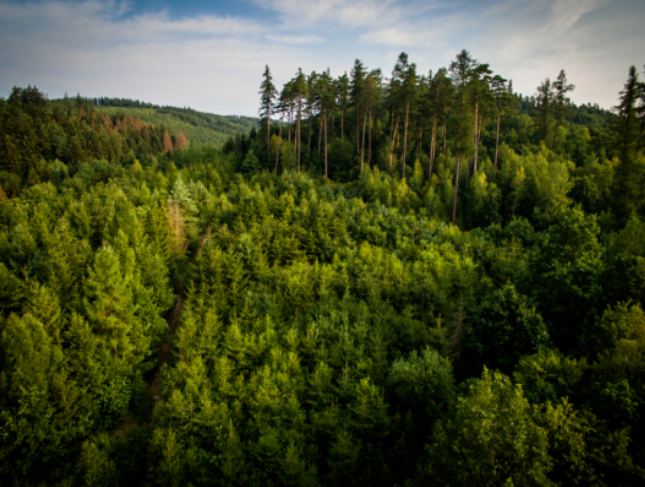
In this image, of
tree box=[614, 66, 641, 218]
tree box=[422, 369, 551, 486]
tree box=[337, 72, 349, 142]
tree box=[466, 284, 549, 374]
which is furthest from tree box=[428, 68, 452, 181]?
tree box=[422, 369, 551, 486]

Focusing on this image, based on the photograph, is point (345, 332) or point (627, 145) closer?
point (345, 332)

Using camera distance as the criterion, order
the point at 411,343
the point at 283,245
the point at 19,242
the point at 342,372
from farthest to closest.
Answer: the point at 283,245
the point at 19,242
the point at 411,343
the point at 342,372

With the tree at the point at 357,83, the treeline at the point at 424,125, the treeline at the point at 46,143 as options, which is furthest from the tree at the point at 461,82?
the treeline at the point at 46,143

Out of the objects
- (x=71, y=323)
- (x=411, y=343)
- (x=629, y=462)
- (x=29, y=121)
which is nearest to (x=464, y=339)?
(x=411, y=343)

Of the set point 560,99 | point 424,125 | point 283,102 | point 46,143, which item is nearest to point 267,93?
point 283,102

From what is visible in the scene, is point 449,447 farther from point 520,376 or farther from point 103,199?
point 103,199

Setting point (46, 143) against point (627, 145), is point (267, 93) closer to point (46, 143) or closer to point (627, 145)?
point (627, 145)

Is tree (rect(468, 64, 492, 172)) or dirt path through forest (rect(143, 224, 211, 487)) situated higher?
tree (rect(468, 64, 492, 172))

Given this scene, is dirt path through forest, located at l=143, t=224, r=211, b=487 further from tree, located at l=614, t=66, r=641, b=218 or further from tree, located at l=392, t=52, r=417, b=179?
tree, located at l=614, t=66, r=641, b=218
